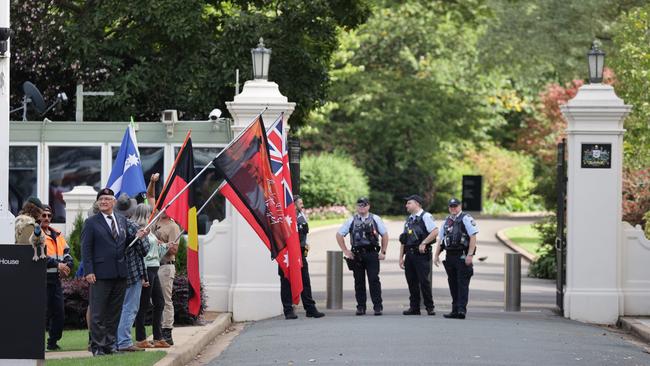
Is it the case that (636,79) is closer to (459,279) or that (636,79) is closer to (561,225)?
(561,225)

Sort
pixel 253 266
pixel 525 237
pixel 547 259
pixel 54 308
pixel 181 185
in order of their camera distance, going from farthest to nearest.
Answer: pixel 525 237
pixel 547 259
pixel 253 266
pixel 181 185
pixel 54 308

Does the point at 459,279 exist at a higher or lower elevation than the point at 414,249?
lower

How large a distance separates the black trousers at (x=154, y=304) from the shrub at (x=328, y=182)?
46.3 meters

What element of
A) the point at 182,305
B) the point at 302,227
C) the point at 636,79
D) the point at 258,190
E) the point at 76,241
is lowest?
the point at 182,305

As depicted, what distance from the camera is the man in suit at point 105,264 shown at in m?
15.0

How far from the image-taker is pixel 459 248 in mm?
20750

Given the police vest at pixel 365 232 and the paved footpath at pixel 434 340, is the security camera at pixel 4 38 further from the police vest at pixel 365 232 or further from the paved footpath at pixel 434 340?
the police vest at pixel 365 232

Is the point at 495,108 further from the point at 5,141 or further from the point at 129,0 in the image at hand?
the point at 5,141

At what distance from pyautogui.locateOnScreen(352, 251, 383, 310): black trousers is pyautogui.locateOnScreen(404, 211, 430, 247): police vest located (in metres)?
0.53

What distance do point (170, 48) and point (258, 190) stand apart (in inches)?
638

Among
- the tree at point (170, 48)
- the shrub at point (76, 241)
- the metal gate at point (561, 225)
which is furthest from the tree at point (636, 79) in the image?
the shrub at point (76, 241)

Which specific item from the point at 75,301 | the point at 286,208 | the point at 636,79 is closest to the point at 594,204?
the point at 286,208

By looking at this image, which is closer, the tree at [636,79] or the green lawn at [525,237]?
the tree at [636,79]

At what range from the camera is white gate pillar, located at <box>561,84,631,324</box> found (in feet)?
70.3
